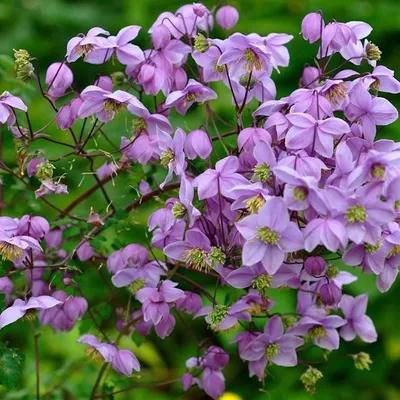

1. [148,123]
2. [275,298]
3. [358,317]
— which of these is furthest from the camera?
[275,298]

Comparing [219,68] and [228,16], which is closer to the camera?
[219,68]

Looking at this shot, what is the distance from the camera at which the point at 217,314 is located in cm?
98

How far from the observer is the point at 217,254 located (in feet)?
2.92

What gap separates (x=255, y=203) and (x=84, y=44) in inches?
12.9

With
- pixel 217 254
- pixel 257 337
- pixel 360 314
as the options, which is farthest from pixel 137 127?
pixel 360 314

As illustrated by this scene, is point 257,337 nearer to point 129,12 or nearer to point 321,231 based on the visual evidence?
point 321,231

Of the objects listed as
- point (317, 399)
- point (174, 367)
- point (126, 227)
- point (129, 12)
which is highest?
point (126, 227)

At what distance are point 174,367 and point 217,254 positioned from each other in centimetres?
167

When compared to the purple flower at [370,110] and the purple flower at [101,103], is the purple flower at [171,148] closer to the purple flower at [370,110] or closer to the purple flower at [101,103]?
the purple flower at [101,103]

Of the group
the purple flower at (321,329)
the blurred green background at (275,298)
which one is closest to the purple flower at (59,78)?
the purple flower at (321,329)


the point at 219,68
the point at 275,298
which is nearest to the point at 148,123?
the point at 219,68

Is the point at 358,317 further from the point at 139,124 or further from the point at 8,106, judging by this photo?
the point at 8,106

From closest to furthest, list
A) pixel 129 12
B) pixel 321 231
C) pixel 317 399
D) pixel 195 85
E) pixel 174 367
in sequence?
pixel 321 231 < pixel 195 85 < pixel 317 399 < pixel 174 367 < pixel 129 12

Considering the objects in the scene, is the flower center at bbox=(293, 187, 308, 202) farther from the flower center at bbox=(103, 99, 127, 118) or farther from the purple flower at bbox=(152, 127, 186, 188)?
the flower center at bbox=(103, 99, 127, 118)
